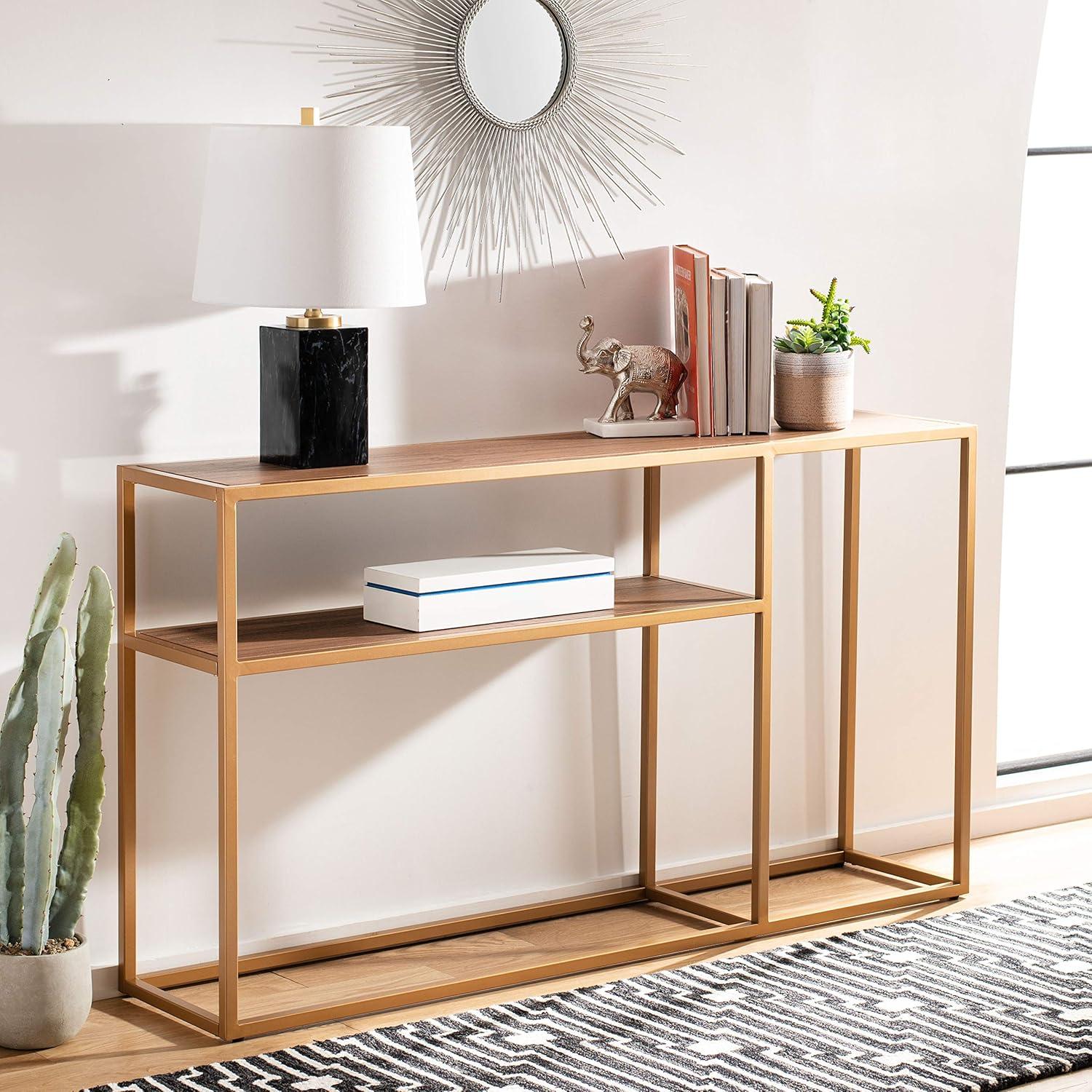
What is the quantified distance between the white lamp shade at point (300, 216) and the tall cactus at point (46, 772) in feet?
1.95

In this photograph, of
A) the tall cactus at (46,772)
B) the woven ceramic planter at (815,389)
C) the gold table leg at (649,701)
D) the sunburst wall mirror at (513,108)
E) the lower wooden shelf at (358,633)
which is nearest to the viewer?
the tall cactus at (46,772)

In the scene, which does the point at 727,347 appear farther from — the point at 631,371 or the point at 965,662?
the point at 965,662

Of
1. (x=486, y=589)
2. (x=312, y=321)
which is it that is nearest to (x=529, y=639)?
(x=486, y=589)

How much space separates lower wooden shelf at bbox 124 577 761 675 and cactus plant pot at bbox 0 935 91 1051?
1.63 feet

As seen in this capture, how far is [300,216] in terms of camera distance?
2.75 meters

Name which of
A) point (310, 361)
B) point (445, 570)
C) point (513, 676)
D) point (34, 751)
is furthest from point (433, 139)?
point (34, 751)

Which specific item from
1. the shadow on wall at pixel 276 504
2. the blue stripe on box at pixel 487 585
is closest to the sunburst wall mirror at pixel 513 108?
the shadow on wall at pixel 276 504

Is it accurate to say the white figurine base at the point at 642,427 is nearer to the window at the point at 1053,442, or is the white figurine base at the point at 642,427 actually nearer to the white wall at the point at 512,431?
the white wall at the point at 512,431

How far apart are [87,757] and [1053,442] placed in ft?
8.28

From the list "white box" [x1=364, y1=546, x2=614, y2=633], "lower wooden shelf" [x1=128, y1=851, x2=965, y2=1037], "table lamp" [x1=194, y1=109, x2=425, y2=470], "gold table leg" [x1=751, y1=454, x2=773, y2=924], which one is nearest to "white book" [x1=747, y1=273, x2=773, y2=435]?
"gold table leg" [x1=751, y1=454, x2=773, y2=924]

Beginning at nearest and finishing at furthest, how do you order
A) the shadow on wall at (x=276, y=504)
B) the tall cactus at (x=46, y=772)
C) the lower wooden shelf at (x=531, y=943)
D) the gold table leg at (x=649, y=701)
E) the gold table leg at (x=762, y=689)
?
the tall cactus at (x=46, y=772), the shadow on wall at (x=276, y=504), the lower wooden shelf at (x=531, y=943), the gold table leg at (x=762, y=689), the gold table leg at (x=649, y=701)

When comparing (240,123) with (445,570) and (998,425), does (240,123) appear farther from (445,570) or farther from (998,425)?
(998,425)

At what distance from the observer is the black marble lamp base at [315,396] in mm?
2867

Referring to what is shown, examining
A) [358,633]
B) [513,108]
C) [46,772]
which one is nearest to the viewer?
[46,772]
